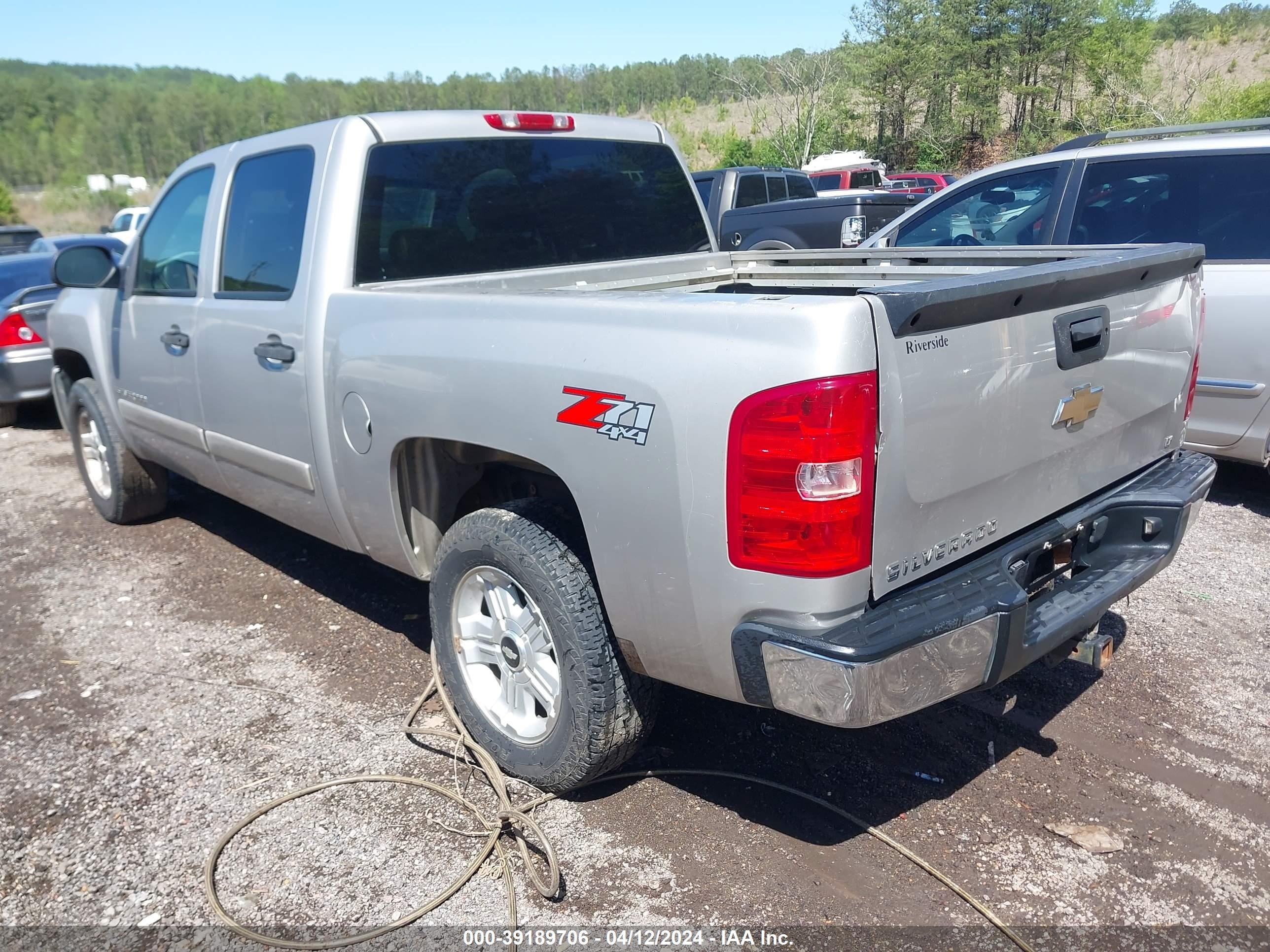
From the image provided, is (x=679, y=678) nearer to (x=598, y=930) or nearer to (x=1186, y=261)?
(x=598, y=930)

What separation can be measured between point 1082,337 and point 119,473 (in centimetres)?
495

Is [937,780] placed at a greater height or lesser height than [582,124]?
lesser

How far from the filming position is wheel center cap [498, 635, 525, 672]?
2.88 metres

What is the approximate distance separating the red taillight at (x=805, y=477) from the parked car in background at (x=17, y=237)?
14347 mm

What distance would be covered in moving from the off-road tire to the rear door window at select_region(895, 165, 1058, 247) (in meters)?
4.68

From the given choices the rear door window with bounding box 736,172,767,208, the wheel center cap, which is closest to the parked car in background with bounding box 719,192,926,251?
the rear door window with bounding box 736,172,767,208

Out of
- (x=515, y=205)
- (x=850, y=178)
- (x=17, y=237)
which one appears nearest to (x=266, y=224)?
(x=515, y=205)

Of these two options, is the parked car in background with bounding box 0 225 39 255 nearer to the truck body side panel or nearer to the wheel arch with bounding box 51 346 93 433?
the wheel arch with bounding box 51 346 93 433

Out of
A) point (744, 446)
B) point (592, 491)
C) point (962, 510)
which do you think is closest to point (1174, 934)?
point (962, 510)

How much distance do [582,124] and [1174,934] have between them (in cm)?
344

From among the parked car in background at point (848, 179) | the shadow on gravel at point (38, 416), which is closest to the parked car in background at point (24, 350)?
the shadow on gravel at point (38, 416)

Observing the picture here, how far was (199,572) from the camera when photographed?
16.2 feet

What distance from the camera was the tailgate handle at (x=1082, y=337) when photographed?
2.46 meters

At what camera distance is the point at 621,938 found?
2367 mm
